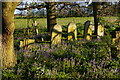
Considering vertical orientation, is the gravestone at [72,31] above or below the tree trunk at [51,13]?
below

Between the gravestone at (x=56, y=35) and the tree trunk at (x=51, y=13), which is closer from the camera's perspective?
the gravestone at (x=56, y=35)

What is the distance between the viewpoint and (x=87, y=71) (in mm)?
4809

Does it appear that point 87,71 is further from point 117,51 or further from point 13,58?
point 13,58

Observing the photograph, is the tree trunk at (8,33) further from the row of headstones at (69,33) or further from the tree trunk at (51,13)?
the tree trunk at (51,13)

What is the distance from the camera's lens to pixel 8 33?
5172 mm

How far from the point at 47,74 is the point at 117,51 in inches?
98.9

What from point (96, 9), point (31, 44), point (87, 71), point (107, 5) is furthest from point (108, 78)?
point (107, 5)

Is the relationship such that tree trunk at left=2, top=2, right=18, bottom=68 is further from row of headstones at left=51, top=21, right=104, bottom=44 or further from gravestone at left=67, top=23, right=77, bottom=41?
gravestone at left=67, top=23, right=77, bottom=41

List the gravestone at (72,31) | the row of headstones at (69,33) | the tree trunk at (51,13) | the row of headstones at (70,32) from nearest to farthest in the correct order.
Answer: the row of headstones at (69,33) → the row of headstones at (70,32) → the gravestone at (72,31) → the tree trunk at (51,13)

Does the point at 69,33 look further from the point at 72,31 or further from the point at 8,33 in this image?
the point at 8,33

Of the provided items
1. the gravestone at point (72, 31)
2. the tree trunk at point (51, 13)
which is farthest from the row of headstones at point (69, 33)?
the tree trunk at point (51, 13)

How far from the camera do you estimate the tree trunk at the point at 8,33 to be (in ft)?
16.4

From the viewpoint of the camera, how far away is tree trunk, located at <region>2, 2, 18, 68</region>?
5004 millimetres

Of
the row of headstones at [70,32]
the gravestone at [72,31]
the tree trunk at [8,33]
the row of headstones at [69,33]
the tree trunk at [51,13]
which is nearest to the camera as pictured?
the tree trunk at [8,33]
